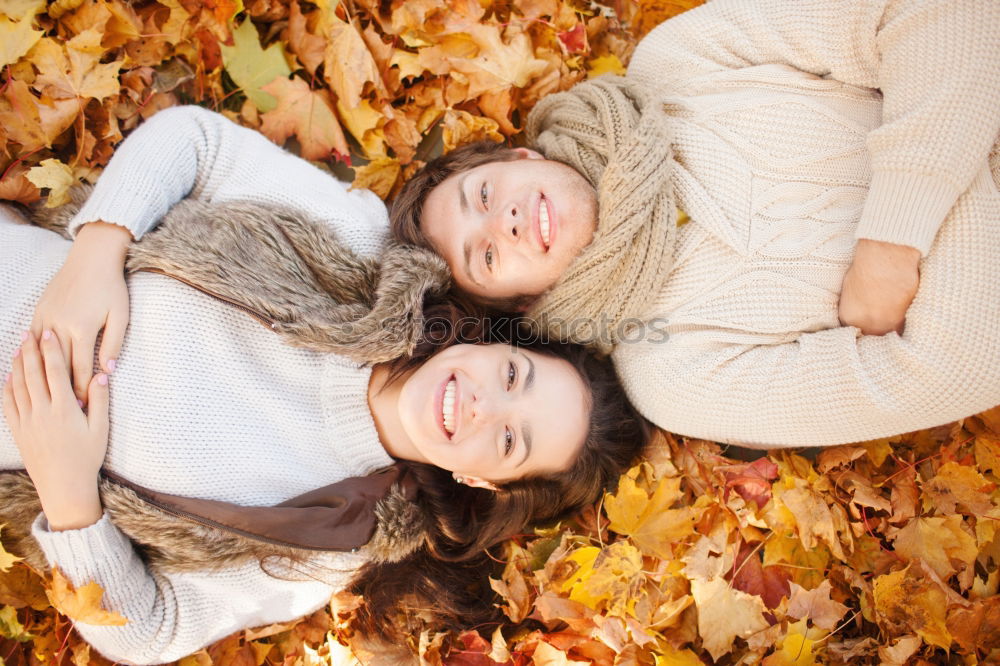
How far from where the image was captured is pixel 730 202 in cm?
246

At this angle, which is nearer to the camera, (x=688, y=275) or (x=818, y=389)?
(x=818, y=389)

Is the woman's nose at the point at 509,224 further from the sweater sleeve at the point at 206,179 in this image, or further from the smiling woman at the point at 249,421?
the sweater sleeve at the point at 206,179

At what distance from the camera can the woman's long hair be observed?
8.20 feet

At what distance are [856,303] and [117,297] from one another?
2.44 m

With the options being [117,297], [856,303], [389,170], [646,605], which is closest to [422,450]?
[646,605]

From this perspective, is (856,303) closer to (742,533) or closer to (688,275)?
(688,275)

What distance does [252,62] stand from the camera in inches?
113

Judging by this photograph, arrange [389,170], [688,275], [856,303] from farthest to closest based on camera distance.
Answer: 1. [389,170]
2. [688,275]
3. [856,303]

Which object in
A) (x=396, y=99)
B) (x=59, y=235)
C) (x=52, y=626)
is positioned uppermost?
(x=396, y=99)

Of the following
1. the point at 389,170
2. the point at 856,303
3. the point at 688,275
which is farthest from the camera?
the point at 389,170

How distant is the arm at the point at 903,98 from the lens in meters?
2.11

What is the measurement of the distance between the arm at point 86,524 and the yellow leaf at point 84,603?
0.03 m

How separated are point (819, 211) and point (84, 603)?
2.74 metres

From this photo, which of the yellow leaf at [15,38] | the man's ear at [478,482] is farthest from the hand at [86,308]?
the man's ear at [478,482]
